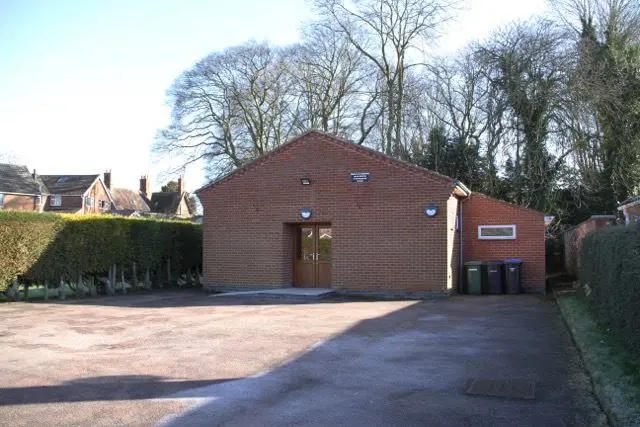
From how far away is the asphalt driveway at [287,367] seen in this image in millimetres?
5844

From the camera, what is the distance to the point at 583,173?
2519cm

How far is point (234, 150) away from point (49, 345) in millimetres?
31753

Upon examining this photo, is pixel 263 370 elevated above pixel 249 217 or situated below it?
below

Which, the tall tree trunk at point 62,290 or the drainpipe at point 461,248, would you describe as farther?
the drainpipe at point 461,248

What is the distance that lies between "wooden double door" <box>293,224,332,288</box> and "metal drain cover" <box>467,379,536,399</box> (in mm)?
12269

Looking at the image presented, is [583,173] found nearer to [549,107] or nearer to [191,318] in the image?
[549,107]

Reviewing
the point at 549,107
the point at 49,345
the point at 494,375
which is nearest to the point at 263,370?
the point at 494,375

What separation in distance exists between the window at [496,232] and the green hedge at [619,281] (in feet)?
26.1

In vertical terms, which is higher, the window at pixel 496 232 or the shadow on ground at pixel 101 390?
the window at pixel 496 232

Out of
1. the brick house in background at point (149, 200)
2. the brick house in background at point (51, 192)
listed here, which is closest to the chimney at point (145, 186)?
the brick house in background at point (149, 200)

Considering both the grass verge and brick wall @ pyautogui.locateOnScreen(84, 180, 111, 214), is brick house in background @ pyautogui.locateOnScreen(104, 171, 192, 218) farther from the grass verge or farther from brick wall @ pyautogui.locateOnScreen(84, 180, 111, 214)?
the grass verge

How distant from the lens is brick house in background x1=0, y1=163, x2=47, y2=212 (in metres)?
54.0

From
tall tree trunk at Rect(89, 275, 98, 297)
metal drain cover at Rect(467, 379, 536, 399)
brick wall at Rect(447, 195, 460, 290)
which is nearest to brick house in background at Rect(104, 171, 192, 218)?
tall tree trunk at Rect(89, 275, 98, 297)

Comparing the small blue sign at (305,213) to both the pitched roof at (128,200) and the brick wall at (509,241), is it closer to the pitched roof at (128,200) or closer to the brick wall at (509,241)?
the brick wall at (509,241)
